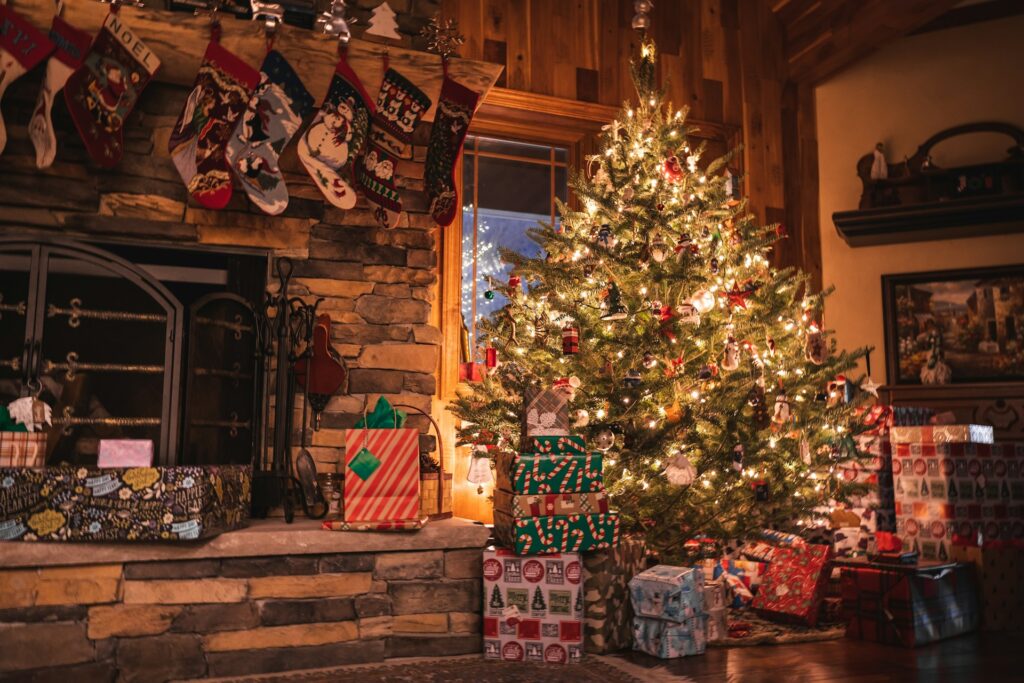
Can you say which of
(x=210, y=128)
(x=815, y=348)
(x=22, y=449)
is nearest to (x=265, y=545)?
(x=22, y=449)

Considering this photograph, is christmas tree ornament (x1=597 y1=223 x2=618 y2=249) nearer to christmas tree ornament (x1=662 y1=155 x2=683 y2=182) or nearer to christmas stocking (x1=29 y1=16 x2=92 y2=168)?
christmas tree ornament (x1=662 y1=155 x2=683 y2=182)

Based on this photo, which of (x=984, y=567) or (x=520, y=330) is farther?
(x=520, y=330)

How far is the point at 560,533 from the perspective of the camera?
9.53 feet

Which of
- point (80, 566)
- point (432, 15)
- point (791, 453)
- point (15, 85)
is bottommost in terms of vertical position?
point (80, 566)

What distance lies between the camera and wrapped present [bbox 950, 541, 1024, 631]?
11.4 ft

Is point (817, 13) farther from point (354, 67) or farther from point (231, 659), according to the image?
point (231, 659)

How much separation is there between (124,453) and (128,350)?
0.40 metres

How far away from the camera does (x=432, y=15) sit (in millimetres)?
3795

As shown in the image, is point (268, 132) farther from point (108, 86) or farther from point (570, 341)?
point (570, 341)

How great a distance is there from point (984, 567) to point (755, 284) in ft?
4.87

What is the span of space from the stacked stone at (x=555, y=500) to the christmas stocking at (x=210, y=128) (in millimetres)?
1462

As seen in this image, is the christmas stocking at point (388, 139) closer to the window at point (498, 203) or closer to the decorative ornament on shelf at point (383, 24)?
the decorative ornament on shelf at point (383, 24)

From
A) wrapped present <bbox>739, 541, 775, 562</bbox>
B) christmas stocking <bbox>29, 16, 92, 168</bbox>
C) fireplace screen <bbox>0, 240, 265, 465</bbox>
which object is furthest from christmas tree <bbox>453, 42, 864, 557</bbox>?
christmas stocking <bbox>29, 16, 92, 168</bbox>

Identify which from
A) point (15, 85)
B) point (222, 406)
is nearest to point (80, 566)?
point (222, 406)
